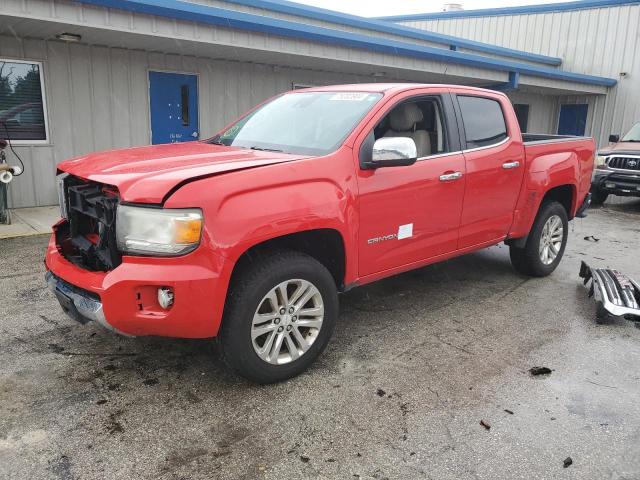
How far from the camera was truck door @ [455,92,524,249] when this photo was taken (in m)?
4.46

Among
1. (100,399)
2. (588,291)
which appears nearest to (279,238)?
(100,399)

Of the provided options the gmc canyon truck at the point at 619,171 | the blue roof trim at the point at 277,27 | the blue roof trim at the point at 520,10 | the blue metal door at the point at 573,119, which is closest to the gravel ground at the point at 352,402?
the blue roof trim at the point at 277,27

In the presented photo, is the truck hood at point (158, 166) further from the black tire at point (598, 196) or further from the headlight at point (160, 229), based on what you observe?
the black tire at point (598, 196)

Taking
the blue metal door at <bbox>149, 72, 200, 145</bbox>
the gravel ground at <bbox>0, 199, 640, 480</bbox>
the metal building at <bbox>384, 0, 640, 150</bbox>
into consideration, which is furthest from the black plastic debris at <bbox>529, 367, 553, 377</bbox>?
the metal building at <bbox>384, 0, 640, 150</bbox>

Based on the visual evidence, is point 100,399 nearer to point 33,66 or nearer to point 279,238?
point 279,238

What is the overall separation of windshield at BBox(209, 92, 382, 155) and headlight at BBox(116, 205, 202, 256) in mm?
1111

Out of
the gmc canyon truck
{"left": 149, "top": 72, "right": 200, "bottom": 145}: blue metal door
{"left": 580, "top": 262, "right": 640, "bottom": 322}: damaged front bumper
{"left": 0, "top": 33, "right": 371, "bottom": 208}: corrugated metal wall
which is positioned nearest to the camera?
{"left": 580, "top": 262, "right": 640, "bottom": 322}: damaged front bumper

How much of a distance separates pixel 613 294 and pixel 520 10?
1967 cm

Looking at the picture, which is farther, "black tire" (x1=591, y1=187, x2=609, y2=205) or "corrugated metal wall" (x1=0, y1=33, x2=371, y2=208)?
"black tire" (x1=591, y1=187, x2=609, y2=205)

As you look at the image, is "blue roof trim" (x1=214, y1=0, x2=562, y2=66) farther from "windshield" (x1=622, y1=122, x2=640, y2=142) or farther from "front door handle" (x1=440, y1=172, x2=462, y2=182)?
"front door handle" (x1=440, y1=172, x2=462, y2=182)

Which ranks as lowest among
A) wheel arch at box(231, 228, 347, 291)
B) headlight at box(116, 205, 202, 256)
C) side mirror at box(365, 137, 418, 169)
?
wheel arch at box(231, 228, 347, 291)

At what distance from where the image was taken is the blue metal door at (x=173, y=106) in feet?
31.8

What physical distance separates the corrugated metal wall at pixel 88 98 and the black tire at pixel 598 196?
8483 mm

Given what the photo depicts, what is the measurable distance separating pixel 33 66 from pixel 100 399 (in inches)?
286
